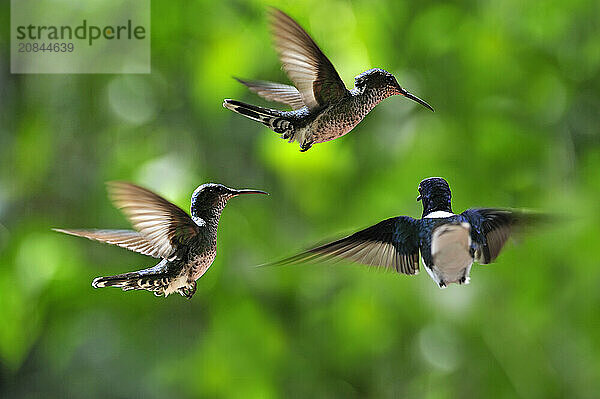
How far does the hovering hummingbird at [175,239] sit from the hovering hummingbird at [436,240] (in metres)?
0.09

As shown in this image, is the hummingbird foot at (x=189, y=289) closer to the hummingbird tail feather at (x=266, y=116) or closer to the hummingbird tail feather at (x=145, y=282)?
the hummingbird tail feather at (x=145, y=282)

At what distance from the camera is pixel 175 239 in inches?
17.8

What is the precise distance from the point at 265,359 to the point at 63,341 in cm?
46

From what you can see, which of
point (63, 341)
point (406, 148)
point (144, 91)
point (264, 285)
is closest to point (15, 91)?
point (144, 91)

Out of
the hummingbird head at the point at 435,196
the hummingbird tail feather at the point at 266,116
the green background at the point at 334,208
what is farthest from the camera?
the green background at the point at 334,208

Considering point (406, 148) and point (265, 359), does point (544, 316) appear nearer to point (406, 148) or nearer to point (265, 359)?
point (406, 148)

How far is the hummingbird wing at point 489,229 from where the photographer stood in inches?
17.2

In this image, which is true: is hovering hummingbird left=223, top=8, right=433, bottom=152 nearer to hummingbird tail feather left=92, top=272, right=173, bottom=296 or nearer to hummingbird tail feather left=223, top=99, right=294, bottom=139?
hummingbird tail feather left=223, top=99, right=294, bottom=139

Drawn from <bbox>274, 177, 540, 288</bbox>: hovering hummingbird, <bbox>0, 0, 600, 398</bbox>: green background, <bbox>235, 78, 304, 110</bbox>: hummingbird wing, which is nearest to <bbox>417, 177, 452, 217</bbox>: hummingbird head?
<bbox>274, 177, 540, 288</bbox>: hovering hummingbird

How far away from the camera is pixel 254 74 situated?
1225 mm

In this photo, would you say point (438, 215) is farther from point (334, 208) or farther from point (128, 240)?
point (334, 208)

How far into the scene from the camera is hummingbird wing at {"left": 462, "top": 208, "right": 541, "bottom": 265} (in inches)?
17.2

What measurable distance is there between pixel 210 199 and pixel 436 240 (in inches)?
5.9

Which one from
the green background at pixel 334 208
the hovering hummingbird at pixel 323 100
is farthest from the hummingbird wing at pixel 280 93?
the green background at pixel 334 208
